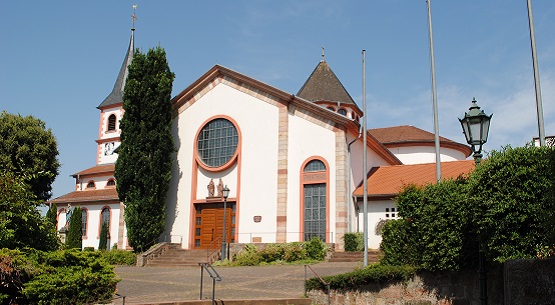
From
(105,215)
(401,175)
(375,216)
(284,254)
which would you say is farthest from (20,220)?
(105,215)

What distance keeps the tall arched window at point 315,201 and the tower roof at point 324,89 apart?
44.6ft

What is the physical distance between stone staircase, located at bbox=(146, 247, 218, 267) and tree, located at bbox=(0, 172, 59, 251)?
14272 millimetres

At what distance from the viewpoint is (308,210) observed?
28.3 metres

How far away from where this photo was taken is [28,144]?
4384 centimetres

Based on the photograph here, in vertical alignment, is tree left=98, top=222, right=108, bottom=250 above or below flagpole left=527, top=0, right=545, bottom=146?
below

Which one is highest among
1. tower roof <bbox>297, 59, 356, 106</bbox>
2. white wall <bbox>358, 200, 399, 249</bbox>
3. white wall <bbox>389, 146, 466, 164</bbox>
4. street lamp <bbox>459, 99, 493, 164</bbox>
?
tower roof <bbox>297, 59, 356, 106</bbox>

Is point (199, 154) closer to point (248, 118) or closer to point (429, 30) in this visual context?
point (248, 118)

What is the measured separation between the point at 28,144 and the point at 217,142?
20244 mm

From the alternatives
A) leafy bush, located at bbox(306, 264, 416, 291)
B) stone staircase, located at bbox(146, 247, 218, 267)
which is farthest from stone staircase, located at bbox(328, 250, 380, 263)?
leafy bush, located at bbox(306, 264, 416, 291)

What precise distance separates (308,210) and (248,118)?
6509mm

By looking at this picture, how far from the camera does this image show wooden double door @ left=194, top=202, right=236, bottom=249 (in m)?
30.5

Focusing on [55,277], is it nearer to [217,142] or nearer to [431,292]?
[431,292]

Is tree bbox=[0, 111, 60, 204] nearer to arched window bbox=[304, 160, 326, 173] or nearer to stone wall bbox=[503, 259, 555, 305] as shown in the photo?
arched window bbox=[304, 160, 326, 173]

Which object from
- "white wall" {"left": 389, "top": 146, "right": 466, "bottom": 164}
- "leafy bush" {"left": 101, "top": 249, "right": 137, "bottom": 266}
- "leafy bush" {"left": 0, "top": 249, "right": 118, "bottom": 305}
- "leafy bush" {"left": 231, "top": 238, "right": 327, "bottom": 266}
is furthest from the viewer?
"white wall" {"left": 389, "top": 146, "right": 466, "bottom": 164}
